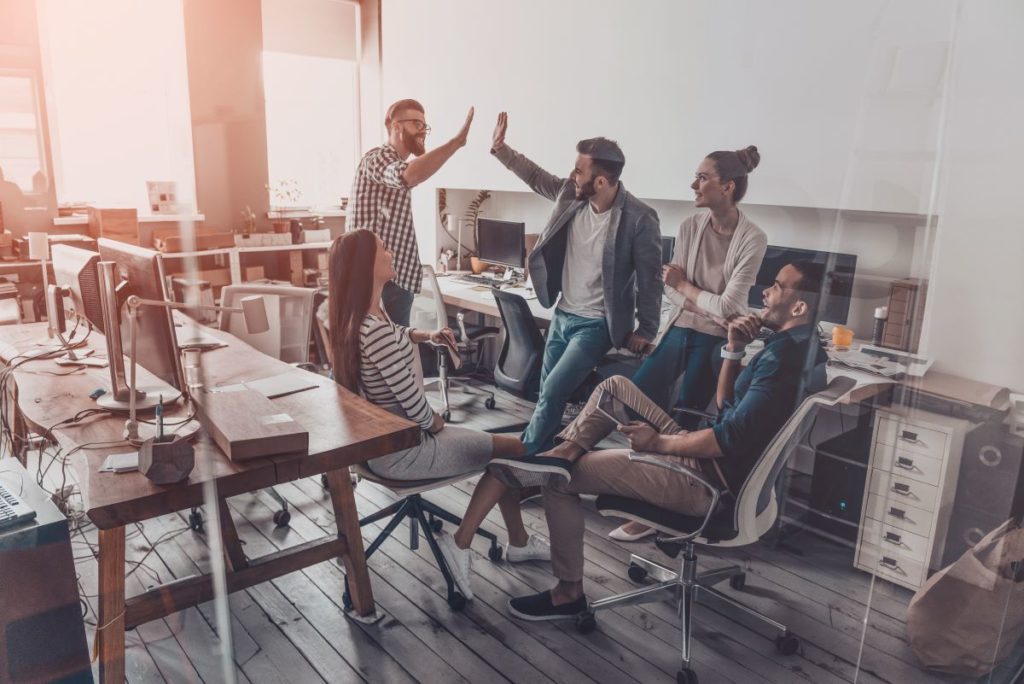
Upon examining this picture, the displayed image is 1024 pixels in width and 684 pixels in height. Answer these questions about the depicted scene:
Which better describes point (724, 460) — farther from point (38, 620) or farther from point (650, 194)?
point (38, 620)

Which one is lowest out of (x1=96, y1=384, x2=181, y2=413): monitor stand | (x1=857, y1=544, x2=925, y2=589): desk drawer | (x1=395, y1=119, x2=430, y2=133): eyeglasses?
(x1=857, y1=544, x2=925, y2=589): desk drawer

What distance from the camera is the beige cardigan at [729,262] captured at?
1.85 meters

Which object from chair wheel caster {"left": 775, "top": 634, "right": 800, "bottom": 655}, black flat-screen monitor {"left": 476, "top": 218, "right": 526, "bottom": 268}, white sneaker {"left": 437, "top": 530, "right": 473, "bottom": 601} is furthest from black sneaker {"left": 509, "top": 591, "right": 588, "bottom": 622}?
black flat-screen monitor {"left": 476, "top": 218, "right": 526, "bottom": 268}

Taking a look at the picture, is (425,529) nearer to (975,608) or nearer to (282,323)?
(282,323)

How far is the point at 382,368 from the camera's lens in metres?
1.94

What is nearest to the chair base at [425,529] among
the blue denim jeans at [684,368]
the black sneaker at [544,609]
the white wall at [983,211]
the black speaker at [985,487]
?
the black sneaker at [544,609]

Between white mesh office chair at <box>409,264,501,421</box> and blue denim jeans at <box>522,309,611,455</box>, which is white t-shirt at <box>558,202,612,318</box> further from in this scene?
white mesh office chair at <box>409,264,501,421</box>

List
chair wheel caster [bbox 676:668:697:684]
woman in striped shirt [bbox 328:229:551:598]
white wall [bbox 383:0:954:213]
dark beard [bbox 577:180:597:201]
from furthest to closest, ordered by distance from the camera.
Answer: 1. dark beard [bbox 577:180:597:201]
2. woman in striped shirt [bbox 328:229:551:598]
3. chair wheel caster [bbox 676:668:697:684]
4. white wall [bbox 383:0:954:213]

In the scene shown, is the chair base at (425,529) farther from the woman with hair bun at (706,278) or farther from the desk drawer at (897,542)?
the desk drawer at (897,542)

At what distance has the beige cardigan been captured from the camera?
185 cm

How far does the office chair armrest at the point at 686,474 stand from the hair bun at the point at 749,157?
82cm

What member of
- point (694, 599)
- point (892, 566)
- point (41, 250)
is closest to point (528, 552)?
point (694, 599)

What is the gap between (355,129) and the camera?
2521mm

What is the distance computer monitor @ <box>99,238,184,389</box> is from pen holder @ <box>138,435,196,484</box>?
317 mm
